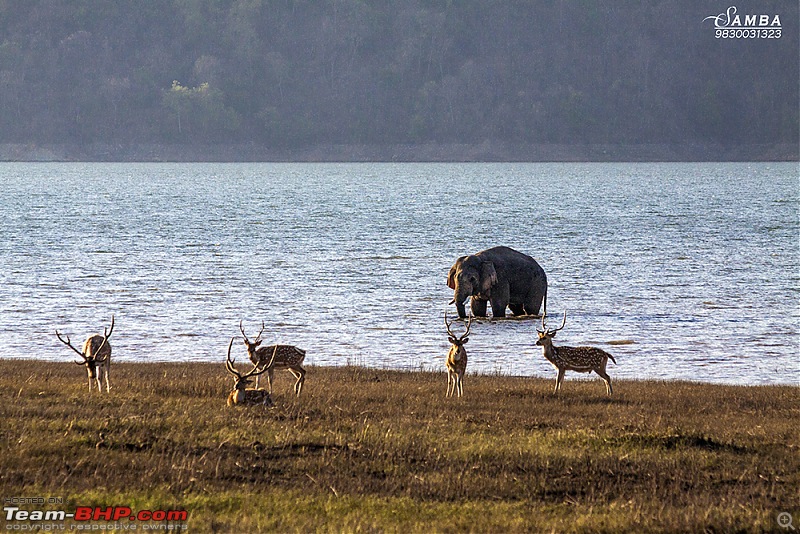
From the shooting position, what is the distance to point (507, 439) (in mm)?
12234

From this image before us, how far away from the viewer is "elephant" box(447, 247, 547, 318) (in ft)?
91.1

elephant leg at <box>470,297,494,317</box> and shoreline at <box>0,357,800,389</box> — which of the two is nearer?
shoreline at <box>0,357,800,389</box>

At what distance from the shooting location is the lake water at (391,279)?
23453mm

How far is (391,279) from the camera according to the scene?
38.2 m

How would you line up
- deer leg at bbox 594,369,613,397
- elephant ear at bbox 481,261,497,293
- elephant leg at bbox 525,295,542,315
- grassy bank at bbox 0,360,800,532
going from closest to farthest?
grassy bank at bbox 0,360,800,532
deer leg at bbox 594,369,613,397
elephant ear at bbox 481,261,497,293
elephant leg at bbox 525,295,542,315

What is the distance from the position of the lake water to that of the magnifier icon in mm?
10854

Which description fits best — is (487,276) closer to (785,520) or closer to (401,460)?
(401,460)

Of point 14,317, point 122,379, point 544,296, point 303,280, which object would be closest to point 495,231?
point 303,280

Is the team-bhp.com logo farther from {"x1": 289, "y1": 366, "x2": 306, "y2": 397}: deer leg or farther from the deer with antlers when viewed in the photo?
{"x1": 289, "y1": 366, "x2": 306, "y2": 397}: deer leg

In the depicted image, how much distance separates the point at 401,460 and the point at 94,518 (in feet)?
10.4

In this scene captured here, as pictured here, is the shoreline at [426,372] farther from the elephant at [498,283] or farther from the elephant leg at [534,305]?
the elephant leg at [534,305]

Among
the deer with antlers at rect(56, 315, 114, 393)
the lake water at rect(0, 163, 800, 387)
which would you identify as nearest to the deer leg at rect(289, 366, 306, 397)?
the deer with antlers at rect(56, 315, 114, 393)

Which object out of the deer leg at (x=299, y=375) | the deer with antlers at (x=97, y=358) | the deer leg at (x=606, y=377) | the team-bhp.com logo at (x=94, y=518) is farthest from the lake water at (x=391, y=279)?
the team-bhp.com logo at (x=94, y=518)

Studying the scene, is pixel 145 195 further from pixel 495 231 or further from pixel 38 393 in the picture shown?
pixel 38 393
